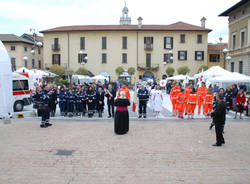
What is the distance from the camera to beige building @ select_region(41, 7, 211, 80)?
1929 inches

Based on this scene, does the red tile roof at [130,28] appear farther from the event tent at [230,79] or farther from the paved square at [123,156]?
the paved square at [123,156]

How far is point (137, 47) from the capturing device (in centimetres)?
4931

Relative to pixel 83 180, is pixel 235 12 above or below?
above

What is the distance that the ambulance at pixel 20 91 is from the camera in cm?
1542

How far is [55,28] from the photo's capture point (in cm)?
5103

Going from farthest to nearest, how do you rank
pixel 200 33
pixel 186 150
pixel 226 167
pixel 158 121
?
pixel 200 33 → pixel 158 121 → pixel 186 150 → pixel 226 167

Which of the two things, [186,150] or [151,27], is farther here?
[151,27]

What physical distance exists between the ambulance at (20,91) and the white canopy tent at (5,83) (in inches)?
207

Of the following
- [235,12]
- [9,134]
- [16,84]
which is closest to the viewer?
[9,134]

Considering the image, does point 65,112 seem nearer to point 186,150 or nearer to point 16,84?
point 16,84

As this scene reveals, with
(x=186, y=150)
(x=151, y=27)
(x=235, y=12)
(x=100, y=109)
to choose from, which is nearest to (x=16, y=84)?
(x=100, y=109)

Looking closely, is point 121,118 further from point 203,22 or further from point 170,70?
point 203,22

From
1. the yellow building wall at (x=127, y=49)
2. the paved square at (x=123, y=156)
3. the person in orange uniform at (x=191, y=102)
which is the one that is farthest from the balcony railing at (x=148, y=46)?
the paved square at (x=123, y=156)

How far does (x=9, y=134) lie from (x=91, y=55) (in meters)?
41.4
